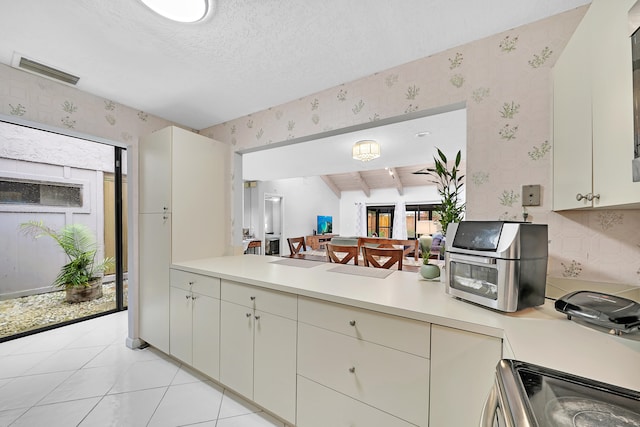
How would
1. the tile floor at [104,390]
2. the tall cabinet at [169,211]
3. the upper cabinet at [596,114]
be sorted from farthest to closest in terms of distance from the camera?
the tall cabinet at [169,211] < the tile floor at [104,390] < the upper cabinet at [596,114]

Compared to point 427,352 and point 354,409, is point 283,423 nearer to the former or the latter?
point 354,409

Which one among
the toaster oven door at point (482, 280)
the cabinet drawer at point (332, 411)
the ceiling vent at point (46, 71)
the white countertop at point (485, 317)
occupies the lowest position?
the cabinet drawer at point (332, 411)

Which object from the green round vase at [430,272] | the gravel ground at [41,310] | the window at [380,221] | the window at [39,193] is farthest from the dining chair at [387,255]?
the window at [380,221]

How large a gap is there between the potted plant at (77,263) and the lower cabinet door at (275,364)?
2890 mm

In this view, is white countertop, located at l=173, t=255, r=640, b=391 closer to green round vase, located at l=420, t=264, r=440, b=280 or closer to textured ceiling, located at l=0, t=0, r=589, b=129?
green round vase, located at l=420, t=264, r=440, b=280

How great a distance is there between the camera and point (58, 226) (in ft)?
9.66

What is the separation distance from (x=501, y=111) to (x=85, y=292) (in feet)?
14.6

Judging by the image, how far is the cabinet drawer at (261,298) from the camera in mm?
1393

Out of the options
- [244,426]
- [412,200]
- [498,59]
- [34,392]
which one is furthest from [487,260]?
[412,200]

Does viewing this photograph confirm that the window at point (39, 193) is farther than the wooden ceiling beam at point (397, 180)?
No

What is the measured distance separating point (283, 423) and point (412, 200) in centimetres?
772

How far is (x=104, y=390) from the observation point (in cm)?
174

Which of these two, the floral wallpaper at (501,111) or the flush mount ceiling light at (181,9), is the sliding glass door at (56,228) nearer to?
the floral wallpaper at (501,111)

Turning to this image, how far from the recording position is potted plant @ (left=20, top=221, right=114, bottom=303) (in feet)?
9.65
